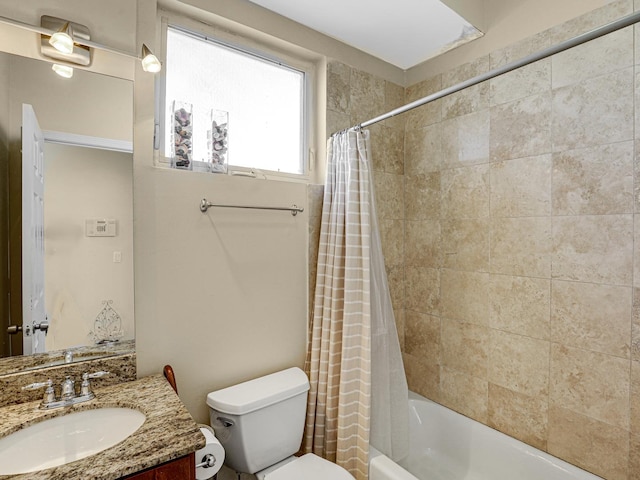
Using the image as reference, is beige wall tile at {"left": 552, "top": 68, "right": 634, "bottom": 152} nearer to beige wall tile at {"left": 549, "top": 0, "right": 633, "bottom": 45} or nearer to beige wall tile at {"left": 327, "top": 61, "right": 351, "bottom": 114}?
beige wall tile at {"left": 549, "top": 0, "right": 633, "bottom": 45}

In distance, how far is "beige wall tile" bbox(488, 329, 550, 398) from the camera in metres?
1.69

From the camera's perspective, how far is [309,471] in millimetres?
1462

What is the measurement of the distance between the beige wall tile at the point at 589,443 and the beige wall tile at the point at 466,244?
78 centimetres

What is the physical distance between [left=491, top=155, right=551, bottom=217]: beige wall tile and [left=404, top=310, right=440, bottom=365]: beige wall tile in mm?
799

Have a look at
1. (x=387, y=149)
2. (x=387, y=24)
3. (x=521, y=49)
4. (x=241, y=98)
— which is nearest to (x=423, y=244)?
(x=387, y=149)

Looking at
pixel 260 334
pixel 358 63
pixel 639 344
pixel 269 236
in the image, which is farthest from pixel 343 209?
pixel 639 344

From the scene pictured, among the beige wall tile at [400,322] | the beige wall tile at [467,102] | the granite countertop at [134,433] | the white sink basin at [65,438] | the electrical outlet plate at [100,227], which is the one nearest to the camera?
the granite countertop at [134,433]

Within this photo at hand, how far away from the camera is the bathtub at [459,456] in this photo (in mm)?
1567

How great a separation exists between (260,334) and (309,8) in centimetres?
167

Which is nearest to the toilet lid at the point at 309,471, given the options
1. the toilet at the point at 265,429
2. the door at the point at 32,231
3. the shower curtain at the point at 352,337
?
the toilet at the point at 265,429

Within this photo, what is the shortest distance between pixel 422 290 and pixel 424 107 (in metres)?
1.21

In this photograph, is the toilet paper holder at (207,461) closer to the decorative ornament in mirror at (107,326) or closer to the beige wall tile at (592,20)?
the decorative ornament in mirror at (107,326)

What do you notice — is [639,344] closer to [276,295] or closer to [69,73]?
[276,295]

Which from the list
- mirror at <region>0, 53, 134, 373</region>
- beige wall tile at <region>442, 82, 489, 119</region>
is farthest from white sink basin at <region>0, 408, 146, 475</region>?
beige wall tile at <region>442, 82, 489, 119</region>
